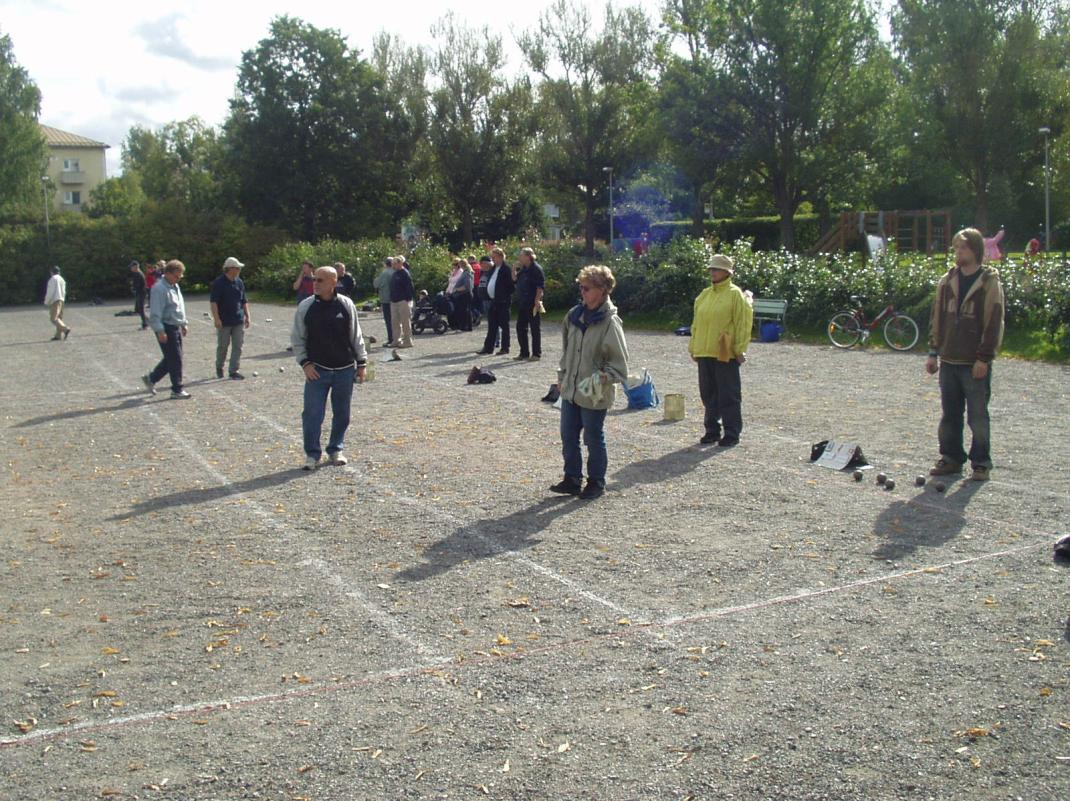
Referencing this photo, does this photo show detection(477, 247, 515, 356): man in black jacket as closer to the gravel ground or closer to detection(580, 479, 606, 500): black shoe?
the gravel ground

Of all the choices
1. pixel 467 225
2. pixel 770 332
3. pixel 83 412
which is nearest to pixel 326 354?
pixel 83 412

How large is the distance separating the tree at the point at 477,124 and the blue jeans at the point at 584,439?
56316 millimetres

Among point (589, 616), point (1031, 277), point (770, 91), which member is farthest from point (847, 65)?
→ point (589, 616)

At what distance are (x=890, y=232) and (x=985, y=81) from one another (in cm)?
727

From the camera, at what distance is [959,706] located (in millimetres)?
4586

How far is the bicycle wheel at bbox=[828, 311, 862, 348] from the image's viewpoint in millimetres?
20359

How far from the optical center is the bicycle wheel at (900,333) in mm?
19391

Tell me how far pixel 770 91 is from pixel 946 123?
34.1ft

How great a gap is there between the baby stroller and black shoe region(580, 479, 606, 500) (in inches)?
665

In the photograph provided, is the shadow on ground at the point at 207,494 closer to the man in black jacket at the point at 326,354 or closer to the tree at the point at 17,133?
the man in black jacket at the point at 326,354

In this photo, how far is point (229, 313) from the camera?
56.0 feet

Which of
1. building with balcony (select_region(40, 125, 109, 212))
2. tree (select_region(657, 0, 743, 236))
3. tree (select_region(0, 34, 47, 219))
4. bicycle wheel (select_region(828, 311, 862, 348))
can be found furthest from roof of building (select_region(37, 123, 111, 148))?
bicycle wheel (select_region(828, 311, 862, 348))

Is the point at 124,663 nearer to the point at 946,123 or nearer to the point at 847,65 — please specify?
the point at 847,65

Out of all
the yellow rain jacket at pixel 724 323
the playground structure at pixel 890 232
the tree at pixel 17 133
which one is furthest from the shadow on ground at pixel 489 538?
the tree at pixel 17 133
